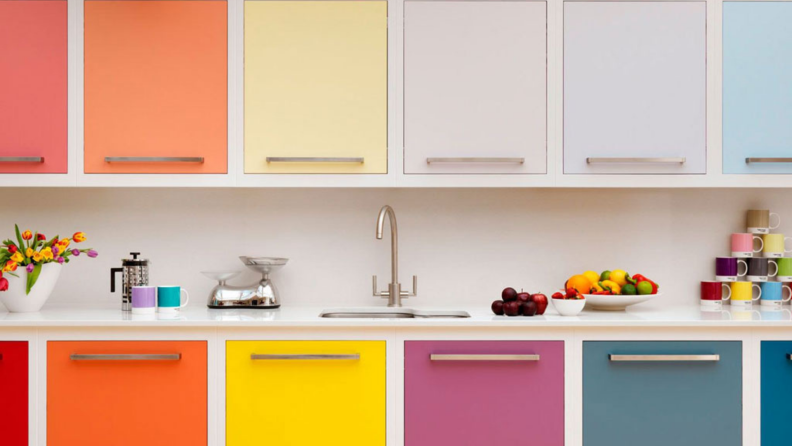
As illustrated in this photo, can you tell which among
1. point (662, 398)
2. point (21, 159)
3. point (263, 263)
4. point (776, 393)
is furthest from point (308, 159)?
point (776, 393)

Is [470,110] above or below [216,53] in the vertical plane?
below

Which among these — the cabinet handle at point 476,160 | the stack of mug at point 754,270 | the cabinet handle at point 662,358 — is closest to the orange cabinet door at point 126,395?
the cabinet handle at point 476,160

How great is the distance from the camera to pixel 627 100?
2316 mm

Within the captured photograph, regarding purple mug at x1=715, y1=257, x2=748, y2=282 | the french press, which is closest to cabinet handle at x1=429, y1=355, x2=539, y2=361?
purple mug at x1=715, y1=257, x2=748, y2=282

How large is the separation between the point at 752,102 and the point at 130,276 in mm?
2308

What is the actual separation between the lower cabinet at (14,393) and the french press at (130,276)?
410 millimetres

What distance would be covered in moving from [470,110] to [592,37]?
0.50m

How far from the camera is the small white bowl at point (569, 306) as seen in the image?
2.22m

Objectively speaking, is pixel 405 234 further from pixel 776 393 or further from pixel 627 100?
pixel 776 393

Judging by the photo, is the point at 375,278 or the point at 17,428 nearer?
the point at 17,428

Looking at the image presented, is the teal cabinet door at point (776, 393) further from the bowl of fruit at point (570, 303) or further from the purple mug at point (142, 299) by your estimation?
the purple mug at point (142, 299)

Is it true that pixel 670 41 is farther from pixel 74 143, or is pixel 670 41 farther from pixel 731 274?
pixel 74 143

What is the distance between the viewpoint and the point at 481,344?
82.1 inches

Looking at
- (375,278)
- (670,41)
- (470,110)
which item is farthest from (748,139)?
(375,278)
